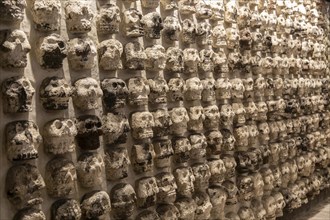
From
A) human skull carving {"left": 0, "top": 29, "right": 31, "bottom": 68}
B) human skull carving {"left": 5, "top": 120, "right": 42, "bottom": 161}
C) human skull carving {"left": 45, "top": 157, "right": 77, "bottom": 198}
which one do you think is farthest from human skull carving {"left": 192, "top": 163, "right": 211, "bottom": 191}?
human skull carving {"left": 0, "top": 29, "right": 31, "bottom": 68}

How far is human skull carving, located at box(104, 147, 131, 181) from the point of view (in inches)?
108

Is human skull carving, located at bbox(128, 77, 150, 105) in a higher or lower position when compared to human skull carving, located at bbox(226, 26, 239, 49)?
lower

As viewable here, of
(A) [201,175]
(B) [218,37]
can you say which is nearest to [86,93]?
(A) [201,175]

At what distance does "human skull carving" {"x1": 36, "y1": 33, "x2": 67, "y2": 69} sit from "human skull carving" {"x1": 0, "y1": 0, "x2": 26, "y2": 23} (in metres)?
0.17

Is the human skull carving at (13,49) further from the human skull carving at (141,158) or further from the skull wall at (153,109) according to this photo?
the human skull carving at (141,158)

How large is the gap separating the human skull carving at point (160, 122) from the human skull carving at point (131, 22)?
1.61ft

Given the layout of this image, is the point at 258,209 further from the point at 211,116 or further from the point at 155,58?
the point at 155,58

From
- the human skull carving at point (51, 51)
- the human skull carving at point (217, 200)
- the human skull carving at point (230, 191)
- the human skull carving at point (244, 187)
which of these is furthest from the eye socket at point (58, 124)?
the human skull carving at point (244, 187)

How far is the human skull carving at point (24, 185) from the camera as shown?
7.23ft

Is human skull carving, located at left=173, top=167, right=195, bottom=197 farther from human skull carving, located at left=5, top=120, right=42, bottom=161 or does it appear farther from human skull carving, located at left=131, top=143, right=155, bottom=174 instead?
human skull carving, located at left=5, top=120, right=42, bottom=161

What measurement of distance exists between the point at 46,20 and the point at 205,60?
1.41m

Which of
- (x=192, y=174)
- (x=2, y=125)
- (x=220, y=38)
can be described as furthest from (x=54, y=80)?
(x=220, y=38)

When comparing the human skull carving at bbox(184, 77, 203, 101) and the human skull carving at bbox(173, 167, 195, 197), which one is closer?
the human skull carving at bbox(173, 167, 195, 197)

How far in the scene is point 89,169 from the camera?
2.56 metres
